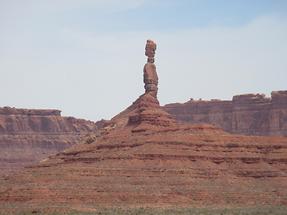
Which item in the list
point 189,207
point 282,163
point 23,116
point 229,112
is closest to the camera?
point 189,207

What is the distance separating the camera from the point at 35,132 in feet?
560

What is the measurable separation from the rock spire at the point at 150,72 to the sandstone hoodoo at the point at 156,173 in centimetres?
615

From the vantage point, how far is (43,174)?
97312 mm

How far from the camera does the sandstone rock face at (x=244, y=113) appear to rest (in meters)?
151

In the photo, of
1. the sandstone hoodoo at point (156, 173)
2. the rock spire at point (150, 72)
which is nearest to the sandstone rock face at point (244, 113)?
the rock spire at point (150, 72)

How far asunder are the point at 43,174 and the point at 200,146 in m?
15.2

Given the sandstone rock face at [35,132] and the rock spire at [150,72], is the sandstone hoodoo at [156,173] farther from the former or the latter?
the sandstone rock face at [35,132]

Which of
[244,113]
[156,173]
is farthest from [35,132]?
[156,173]

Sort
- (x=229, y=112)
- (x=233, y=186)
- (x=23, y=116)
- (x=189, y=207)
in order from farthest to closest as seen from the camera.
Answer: (x=23, y=116) → (x=229, y=112) → (x=233, y=186) → (x=189, y=207)

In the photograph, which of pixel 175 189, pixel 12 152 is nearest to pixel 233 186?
pixel 175 189

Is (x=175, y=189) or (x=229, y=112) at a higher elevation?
(x=229, y=112)

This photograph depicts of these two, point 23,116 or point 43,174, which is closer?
point 43,174

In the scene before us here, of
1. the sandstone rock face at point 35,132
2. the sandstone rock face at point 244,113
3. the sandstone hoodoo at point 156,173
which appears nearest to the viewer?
the sandstone hoodoo at point 156,173

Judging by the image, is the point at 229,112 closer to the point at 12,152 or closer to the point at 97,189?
the point at 12,152
